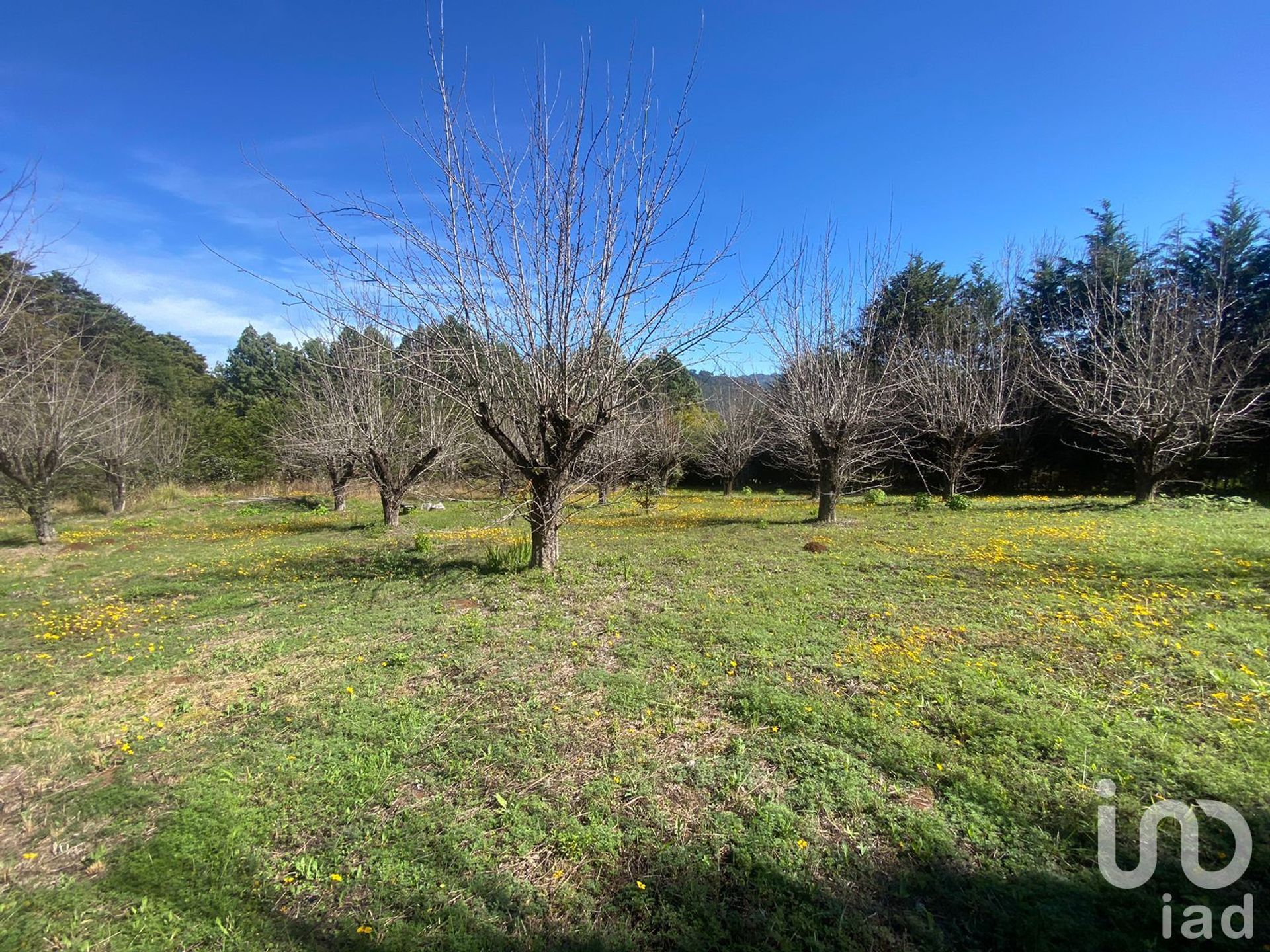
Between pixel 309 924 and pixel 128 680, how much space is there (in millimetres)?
3530

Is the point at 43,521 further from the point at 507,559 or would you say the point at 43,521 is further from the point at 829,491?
the point at 829,491

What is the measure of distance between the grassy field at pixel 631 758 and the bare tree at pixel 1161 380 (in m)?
8.24

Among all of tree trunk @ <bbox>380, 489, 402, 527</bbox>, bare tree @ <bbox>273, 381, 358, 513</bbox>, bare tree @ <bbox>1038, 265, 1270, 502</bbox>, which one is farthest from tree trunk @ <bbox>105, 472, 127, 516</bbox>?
bare tree @ <bbox>1038, 265, 1270, 502</bbox>

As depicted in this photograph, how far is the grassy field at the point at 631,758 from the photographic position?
2.03 meters

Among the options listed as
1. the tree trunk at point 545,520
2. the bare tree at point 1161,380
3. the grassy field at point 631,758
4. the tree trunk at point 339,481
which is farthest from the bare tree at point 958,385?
the tree trunk at point 339,481

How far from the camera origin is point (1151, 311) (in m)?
13.6

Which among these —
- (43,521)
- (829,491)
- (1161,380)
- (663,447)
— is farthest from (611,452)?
(1161,380)

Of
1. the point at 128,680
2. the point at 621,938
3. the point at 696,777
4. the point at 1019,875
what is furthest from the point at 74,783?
the point at 1019,875

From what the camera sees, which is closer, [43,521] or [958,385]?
[43,521]

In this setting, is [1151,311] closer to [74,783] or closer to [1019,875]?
[1019,875]

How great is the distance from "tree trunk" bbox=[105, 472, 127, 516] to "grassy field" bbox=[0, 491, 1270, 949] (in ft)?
54.6

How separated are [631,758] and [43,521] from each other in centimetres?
1528

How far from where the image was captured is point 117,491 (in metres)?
19.4

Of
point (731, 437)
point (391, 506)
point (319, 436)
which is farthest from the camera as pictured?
point (731, 437)
